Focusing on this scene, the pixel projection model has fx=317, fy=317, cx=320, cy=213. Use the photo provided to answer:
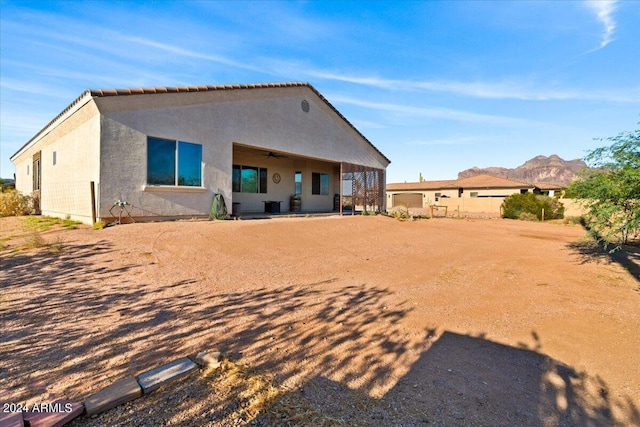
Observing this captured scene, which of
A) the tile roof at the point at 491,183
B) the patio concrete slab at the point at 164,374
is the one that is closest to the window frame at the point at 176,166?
the patio concrete slab at the point at 164,374

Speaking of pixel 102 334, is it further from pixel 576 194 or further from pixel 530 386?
pixel 576 194

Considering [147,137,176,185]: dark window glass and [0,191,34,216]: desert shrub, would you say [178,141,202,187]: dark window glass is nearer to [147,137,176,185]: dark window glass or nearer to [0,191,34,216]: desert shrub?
[147,137,176,185]: dark window glass

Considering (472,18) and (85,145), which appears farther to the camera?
(472,18)

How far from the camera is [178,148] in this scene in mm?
10727

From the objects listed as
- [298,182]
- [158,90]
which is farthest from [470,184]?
[158,90]

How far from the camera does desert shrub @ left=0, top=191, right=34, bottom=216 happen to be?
13.2 metres

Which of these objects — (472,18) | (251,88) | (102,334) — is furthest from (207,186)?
(472,18)

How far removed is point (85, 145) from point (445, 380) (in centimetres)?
1152

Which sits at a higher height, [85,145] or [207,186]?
[85,145]

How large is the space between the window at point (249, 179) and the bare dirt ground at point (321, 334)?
8.55m

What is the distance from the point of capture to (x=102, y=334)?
3189mm

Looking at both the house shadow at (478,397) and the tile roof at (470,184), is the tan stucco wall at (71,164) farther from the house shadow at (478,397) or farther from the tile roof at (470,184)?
the tile roof at (470,184)

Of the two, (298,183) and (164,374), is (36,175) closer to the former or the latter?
(298,183)

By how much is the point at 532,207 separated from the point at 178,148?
2539cm
